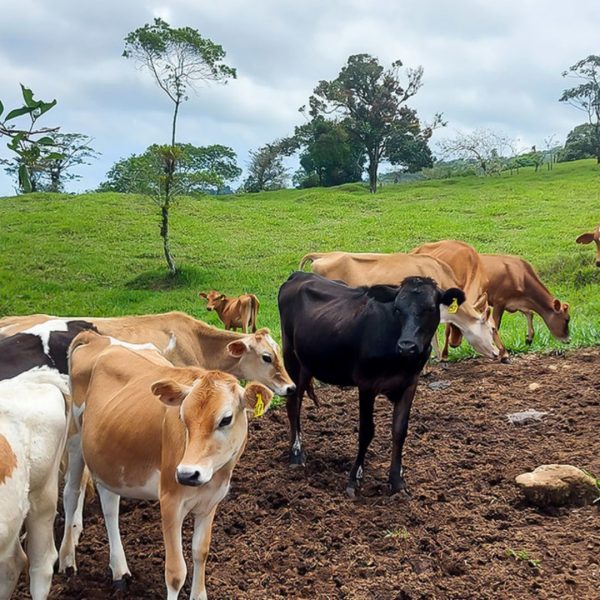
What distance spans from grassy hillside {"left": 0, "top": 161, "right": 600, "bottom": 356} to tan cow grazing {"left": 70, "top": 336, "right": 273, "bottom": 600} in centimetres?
729

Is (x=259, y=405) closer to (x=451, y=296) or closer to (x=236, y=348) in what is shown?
(x=236, y=348)

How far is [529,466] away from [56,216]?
24.6 metres

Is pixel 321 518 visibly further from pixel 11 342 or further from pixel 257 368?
pixel 11 342

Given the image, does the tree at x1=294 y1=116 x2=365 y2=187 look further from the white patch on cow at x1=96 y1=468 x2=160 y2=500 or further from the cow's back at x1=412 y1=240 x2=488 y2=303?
the white patch on cow at x1=96 y1=468 x2=160 y2=500

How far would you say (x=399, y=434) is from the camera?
6.12m

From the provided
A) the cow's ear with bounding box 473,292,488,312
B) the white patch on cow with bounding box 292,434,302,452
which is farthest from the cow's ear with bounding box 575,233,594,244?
the white patch on cow with bounding box 292,434,302,452

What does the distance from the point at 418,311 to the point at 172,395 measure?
2559 millimetres

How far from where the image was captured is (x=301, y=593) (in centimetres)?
455

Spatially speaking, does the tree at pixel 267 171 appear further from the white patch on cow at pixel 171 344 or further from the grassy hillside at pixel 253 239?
the white patch on cow at pixel 171 344

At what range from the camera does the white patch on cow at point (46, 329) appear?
6.29m

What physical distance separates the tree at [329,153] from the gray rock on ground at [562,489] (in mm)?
49922

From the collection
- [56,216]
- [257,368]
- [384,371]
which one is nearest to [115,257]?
[56,216]

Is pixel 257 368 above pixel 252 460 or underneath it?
above

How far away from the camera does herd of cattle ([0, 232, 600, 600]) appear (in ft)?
Answer: 13.5
